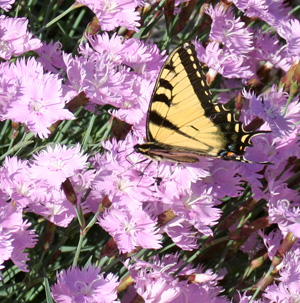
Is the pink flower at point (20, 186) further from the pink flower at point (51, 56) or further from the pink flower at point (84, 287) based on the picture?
the pink flower at point (51, 56)

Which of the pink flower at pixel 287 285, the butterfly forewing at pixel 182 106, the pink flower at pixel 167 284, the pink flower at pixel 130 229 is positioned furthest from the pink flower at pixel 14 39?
the pink flower at pixel 287 285

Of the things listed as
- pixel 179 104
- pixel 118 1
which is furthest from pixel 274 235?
pixel 118 1

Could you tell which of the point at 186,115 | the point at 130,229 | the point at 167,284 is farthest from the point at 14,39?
the point at 167,284

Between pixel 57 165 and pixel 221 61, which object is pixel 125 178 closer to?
pixel 57 165

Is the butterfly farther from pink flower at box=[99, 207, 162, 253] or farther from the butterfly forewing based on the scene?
pink flower at box=[99, 207, 162, 253]

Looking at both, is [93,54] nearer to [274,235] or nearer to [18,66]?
[18,66]

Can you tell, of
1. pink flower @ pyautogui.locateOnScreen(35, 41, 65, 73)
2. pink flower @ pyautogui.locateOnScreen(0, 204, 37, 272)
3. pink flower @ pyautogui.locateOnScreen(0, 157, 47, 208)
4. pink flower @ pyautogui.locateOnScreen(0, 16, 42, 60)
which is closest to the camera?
pink flower @ pyautogui.locateOnScreen(0, 204, 37, 272)

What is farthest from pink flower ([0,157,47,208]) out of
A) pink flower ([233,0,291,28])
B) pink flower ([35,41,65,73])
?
pink flower ([233,0,291,28])
